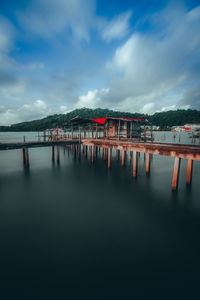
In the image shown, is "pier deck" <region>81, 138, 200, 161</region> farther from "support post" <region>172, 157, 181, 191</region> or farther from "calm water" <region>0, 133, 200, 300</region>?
"calm water" <region>0, 133, 200, 300</region>

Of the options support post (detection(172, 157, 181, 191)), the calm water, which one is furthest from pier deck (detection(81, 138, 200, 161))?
the calm water

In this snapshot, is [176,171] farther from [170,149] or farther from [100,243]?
[100,243]

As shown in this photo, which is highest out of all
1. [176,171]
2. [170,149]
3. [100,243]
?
[170,149]

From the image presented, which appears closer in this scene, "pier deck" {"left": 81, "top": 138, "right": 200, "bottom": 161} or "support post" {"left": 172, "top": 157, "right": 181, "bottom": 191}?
"pier deck" {"left": 81, "top": 138, "right": 200, "bottom": 161}

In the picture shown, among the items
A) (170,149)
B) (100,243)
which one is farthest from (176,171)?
(100,243)

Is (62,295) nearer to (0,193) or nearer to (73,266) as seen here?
(73,266)

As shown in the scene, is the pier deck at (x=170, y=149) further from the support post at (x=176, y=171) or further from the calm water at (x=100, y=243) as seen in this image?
the calm water at (x=100, y=243)

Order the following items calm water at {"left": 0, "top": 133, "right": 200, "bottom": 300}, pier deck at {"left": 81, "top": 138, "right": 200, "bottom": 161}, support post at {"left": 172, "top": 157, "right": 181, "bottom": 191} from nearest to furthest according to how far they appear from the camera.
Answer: calm water at {"left": 0, "top": 133, "right": 200, "bottom": 300}
pier deck at {"left": 81, "top": 138, "right": 200, "bottom": 161}
support post at {"left": 172, "top": 157, "right": 181, "bottom": 191}

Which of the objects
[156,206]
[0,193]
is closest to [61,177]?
[0,193]

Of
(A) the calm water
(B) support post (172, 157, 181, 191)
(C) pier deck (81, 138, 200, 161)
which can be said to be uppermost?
(C) pier deck (81, 138, 200, 161)

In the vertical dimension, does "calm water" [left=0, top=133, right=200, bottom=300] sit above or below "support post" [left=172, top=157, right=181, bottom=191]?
below

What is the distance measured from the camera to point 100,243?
6297 millimetres

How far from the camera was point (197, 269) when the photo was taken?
5090 millimetres

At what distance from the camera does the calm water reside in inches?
180
